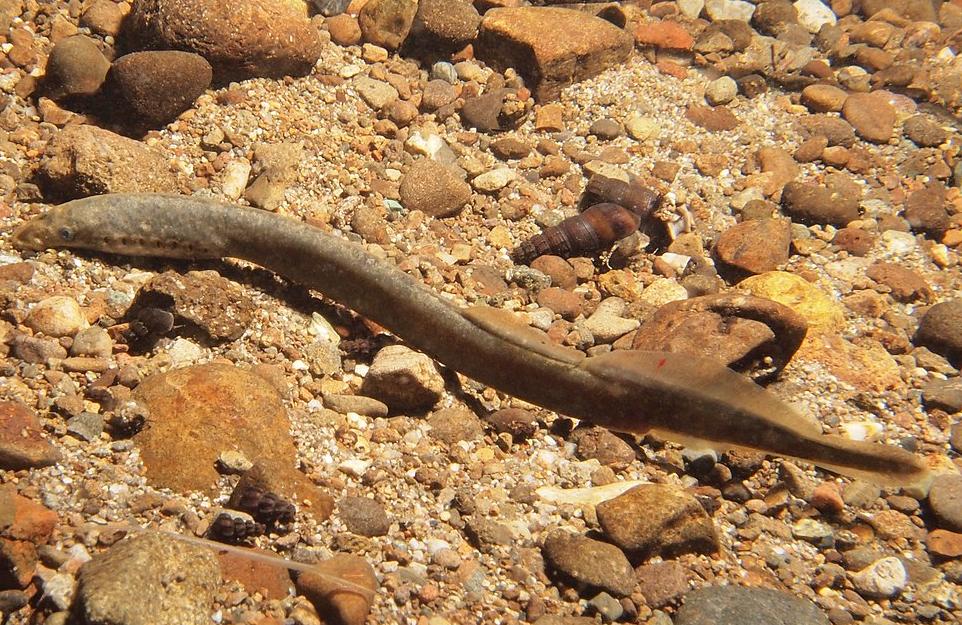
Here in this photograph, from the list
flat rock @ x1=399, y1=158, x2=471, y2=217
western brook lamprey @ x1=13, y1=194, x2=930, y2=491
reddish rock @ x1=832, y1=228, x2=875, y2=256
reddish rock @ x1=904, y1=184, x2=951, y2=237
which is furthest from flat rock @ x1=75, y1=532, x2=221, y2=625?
reddish rock @ x1=904, y1=184, x2=951, y2=237

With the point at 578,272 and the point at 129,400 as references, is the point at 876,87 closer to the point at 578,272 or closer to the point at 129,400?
the point at 578,272

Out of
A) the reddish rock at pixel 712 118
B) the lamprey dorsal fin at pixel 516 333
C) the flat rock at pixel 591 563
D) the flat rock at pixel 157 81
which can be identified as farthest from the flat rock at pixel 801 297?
the flat rock at pixel 157 81

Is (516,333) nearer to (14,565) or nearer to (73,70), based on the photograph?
(14,565)

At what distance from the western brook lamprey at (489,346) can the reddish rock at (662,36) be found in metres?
3.67

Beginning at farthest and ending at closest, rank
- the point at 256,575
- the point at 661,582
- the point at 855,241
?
the point at 855,241, the point at 661,582, the point at 256,575

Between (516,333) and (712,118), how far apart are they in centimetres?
322

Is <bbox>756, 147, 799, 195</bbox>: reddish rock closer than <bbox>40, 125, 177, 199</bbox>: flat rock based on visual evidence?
No

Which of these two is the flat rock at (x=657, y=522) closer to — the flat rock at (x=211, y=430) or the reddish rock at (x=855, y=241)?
the flat rock at (x=211, y=430)

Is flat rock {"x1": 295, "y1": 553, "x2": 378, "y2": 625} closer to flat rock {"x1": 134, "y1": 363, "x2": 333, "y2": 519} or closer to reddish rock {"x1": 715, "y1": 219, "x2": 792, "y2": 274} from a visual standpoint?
flat rock {"x1": 134, "y1": 363, "x2": 333, "y2": 519}

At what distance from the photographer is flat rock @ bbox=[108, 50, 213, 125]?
402 cm

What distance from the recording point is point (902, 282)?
4.16 meters

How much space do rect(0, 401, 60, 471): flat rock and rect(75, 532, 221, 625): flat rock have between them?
52 cm

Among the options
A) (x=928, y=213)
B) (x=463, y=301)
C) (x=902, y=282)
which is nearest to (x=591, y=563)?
(x=463, y=301)

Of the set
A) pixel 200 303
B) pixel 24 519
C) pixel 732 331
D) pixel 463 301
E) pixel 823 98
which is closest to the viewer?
pixel 24 519
